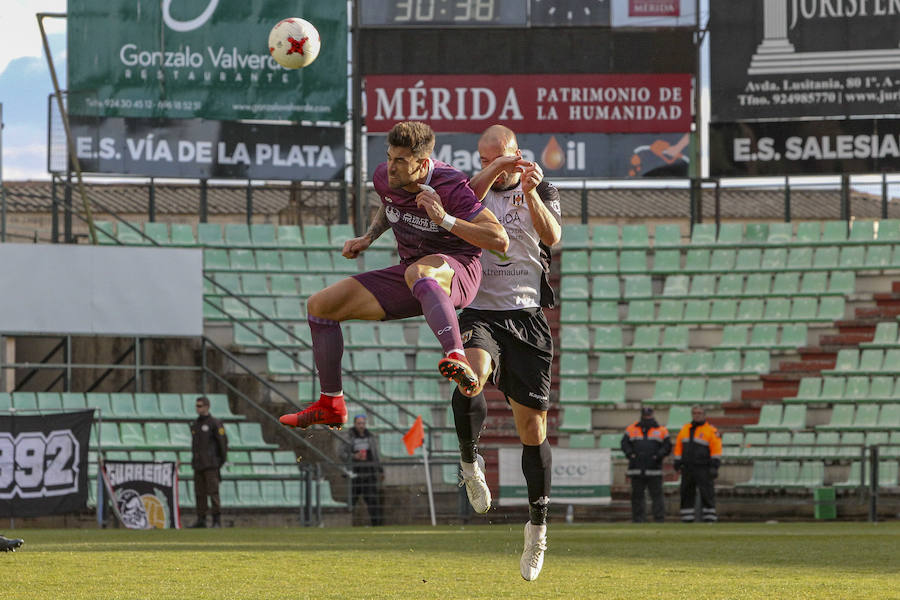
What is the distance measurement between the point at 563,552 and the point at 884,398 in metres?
11.1

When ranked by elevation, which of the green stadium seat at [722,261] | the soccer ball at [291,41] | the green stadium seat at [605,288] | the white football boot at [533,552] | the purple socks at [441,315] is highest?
the soccer ball at [291,41]

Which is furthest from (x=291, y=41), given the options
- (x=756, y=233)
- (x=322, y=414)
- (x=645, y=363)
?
(x=756, y=233)

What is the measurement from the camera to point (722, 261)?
24.6 m

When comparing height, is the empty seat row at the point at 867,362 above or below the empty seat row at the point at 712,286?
below

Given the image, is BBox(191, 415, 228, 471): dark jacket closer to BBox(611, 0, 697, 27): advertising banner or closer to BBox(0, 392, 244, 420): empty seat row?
BBox(0, 392, 244, 420): empty seat row

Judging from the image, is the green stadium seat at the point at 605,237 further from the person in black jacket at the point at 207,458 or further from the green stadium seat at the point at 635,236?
the person in black jacket at the point at 207,458

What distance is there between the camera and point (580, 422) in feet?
72.2

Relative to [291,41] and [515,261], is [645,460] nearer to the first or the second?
[291,41]

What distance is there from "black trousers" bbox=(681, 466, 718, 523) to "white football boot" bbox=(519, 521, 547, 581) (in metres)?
11.0

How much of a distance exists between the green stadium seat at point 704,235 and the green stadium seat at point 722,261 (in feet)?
1.40

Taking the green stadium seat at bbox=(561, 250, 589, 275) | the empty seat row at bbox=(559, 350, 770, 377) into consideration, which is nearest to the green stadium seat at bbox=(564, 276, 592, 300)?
the green stadium seat at bbox=(561, 250, 589, 275)

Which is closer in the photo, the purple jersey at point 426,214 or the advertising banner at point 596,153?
the purple jersey at point 426,214

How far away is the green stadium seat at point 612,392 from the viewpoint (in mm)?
22422

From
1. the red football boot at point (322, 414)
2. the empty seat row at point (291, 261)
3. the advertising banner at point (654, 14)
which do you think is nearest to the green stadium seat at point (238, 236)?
the empty seat row at point (291, 261)
